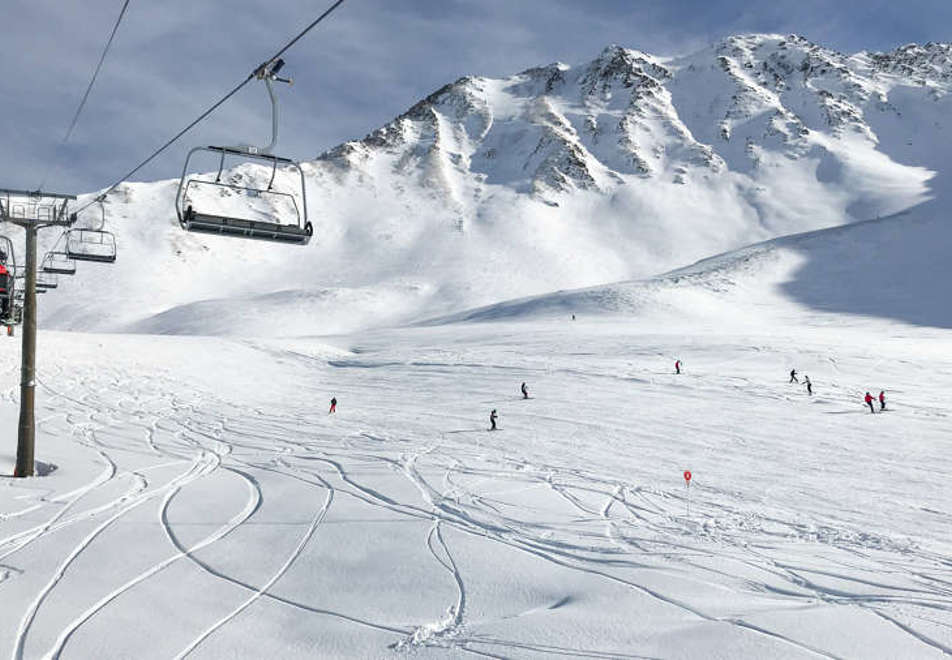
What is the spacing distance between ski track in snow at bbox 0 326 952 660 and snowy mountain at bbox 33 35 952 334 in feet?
221

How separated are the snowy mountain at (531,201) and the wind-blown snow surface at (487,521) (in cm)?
6218

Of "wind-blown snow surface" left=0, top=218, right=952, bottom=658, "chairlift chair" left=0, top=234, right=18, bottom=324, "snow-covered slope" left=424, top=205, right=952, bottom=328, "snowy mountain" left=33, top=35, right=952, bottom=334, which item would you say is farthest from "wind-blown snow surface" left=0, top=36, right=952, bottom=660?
"snowy mountain" left=33, top=35, right=952, bottom=334

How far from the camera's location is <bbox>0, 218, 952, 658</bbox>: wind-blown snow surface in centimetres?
725

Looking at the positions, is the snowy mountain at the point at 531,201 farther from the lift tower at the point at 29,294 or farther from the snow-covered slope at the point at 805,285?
the lift tower at the point at 29,294

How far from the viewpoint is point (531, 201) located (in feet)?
488

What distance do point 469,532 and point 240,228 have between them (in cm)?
549

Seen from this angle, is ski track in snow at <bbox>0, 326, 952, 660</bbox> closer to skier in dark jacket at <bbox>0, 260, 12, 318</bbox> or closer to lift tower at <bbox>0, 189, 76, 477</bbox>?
lift tower at <bbox>0, 189, 76, 477</bbox>

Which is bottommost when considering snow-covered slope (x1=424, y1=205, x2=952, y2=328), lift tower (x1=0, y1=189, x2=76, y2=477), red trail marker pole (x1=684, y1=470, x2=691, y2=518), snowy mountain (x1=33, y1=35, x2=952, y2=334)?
red trail marker pole (x1=684, y1=470, x2=691, y2=518)

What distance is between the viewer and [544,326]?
2275 inches

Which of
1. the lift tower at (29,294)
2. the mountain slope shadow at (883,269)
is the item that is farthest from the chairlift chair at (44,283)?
the mountain slope shadow at (883,269)

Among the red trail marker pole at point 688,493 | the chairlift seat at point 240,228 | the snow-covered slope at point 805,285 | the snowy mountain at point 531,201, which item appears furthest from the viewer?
the snowy mountain at point 531,201

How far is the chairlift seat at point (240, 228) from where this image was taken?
348 inches

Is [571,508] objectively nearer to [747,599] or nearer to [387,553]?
[387,553]

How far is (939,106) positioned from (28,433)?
697 feet
